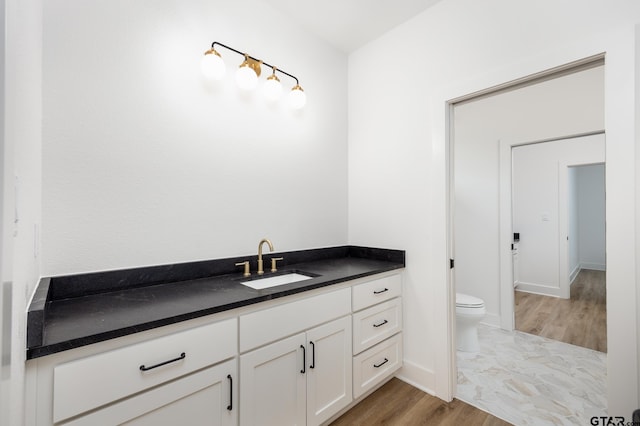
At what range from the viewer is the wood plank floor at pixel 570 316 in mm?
2691

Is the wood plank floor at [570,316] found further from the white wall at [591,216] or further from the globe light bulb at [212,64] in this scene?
the globe light bulb at [212,64]

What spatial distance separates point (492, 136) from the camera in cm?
310

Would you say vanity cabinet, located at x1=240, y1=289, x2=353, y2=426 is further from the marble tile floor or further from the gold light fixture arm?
the gold light fixture arm

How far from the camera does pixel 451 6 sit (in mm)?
1916

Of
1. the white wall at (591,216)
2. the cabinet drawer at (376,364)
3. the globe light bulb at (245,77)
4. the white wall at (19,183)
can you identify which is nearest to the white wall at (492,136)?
the cabinet drawer at (376,364)

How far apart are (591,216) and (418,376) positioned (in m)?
5.64

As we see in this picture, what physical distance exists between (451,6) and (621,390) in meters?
2.30

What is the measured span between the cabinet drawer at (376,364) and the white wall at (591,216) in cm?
564

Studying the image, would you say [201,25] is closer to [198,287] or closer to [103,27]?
[103,27]

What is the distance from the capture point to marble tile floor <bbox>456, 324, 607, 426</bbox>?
5.65 feet

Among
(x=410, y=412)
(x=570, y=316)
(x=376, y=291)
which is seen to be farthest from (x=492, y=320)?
(x=376, y=291)

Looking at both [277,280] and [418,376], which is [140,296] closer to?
[277,280]

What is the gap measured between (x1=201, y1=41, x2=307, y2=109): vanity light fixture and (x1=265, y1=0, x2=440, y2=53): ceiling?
1.46 feet

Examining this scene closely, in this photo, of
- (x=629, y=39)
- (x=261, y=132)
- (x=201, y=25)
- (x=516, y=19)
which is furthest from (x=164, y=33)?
(x=629, y=39)
